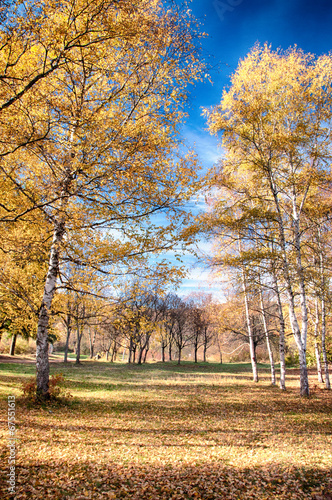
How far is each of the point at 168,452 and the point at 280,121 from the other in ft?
39.4

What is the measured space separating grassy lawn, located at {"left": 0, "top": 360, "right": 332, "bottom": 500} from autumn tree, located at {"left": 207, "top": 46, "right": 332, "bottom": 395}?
4.78 metres

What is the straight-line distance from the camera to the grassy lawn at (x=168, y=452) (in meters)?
3.89

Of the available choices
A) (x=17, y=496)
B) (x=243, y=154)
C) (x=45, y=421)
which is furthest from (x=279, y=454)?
(x=243, y=154)

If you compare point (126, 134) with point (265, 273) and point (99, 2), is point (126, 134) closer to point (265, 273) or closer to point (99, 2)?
point (99, 2)

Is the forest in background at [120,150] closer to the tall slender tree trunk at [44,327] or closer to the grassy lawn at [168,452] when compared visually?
the tall slender tree trunk at [44,327]

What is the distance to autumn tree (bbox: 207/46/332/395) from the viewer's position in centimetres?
1062

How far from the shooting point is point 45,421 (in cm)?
633

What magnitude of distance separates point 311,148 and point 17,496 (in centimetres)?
1268

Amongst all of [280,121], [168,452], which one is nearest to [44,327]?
[168,452]

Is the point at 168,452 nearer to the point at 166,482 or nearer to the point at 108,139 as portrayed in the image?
the point at 166,482

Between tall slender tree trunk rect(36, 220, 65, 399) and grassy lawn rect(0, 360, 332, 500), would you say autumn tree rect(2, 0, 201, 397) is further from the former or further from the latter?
grassy lawn rect(0, 360, 332, 500)

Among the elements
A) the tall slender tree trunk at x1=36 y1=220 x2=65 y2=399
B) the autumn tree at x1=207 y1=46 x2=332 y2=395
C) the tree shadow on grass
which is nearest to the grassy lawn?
the tree shadow on grass

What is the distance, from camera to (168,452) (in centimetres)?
514

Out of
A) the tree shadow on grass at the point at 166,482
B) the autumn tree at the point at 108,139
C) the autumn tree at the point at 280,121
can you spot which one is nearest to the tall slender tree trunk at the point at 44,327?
the autumn tree at the point at 108,139
